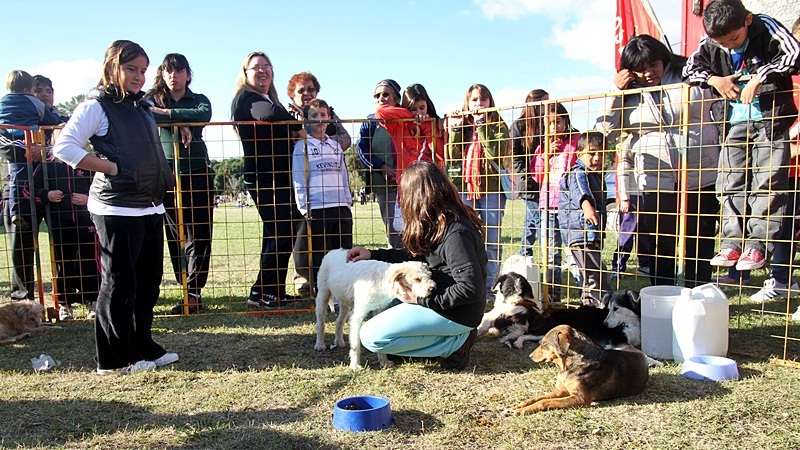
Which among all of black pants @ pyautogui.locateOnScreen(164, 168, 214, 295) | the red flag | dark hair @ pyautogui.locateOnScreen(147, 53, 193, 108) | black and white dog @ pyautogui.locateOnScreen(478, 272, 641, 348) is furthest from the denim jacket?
the red flag

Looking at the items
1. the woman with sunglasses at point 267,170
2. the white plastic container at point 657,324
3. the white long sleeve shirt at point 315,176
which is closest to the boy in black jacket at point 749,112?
the white plastic container at point 657,324

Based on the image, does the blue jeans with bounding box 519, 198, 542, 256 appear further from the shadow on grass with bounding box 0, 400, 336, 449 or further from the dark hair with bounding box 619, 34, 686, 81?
the shadow on grass with bounding box 0, 400, 336, 449

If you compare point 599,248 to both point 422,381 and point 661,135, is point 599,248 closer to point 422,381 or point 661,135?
point 661,135

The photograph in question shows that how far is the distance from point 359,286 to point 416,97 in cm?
306

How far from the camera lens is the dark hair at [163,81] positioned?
6152mm

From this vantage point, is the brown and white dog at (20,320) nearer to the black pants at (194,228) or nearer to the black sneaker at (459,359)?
the black pants at (194,228)

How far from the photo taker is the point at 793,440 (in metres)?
3.03

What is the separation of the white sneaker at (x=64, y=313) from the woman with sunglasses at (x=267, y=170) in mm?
1843

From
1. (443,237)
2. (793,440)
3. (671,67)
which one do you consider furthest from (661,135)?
(793,440)

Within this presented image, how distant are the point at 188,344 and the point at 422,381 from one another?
2.32m

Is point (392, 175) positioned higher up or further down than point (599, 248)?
higher up

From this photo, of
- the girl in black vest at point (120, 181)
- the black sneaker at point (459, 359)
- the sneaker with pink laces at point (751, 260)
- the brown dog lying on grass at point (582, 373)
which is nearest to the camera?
the brown dog lying on grass at point (582, 373)

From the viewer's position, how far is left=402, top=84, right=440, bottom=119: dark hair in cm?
670

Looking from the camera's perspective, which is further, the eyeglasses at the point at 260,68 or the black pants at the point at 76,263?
the eyeglasses at the point at 260,68
